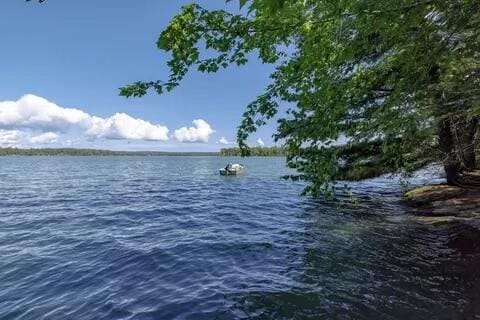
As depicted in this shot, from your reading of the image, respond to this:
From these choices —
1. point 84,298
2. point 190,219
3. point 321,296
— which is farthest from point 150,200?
point 321,296

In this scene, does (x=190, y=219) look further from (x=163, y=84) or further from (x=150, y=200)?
(x=163, y=84)

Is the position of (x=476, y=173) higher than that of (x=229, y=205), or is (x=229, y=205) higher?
(x=476, y=173)

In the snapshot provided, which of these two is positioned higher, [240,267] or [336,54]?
[336,54]

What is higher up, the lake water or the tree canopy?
the tree canopy

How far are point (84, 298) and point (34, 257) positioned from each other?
4349mm

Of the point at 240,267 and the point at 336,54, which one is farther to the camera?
the point at 240,267

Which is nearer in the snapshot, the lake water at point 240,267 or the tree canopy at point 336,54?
the tree canopy at point 336,54

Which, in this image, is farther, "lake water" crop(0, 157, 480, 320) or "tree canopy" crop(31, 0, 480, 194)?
"lake water" crop(0, 157, 480, 320)

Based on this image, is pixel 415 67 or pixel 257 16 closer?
pixel 257 16

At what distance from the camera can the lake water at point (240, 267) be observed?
7133 mm

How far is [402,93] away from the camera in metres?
7.30

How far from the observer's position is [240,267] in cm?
966

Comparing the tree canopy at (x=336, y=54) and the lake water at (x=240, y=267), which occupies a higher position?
the tree canopy at (x=336, y=54)

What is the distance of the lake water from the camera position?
281 inches
